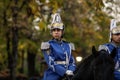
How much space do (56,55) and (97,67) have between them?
1690 millimetres

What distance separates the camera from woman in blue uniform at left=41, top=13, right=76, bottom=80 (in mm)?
8930

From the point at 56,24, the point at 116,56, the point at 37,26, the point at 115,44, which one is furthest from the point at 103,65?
the point at 37,26

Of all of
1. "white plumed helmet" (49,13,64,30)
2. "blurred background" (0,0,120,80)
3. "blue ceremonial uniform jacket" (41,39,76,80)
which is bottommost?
"blurred background" (0,0,120,80)

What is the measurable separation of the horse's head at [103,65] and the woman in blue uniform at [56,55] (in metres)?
1.27

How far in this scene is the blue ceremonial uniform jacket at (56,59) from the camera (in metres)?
8.92

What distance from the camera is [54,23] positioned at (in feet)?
30.0

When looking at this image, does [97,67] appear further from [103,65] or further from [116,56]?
[116,56]

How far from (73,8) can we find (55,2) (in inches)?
579

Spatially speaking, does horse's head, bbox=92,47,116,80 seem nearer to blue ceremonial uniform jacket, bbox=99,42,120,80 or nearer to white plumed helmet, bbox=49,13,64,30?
blue ceremonial uniform jacket, bbox=99,42,120,80

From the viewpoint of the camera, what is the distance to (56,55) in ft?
29.6

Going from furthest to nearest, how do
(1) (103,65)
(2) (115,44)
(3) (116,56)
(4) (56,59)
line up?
(4) (56,59), (2) (115,44), (3) (116,56), (1) (103,65)

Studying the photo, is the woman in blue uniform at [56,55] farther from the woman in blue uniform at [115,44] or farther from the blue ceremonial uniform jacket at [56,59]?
the woman in blue uniform at [115,44]

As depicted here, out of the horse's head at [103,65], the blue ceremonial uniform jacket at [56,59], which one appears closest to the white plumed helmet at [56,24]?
the blue ceremonial uniform jacket at [56,59]

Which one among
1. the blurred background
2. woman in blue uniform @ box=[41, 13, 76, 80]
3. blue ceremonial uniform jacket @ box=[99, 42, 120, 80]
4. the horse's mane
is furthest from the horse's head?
the blurred background
